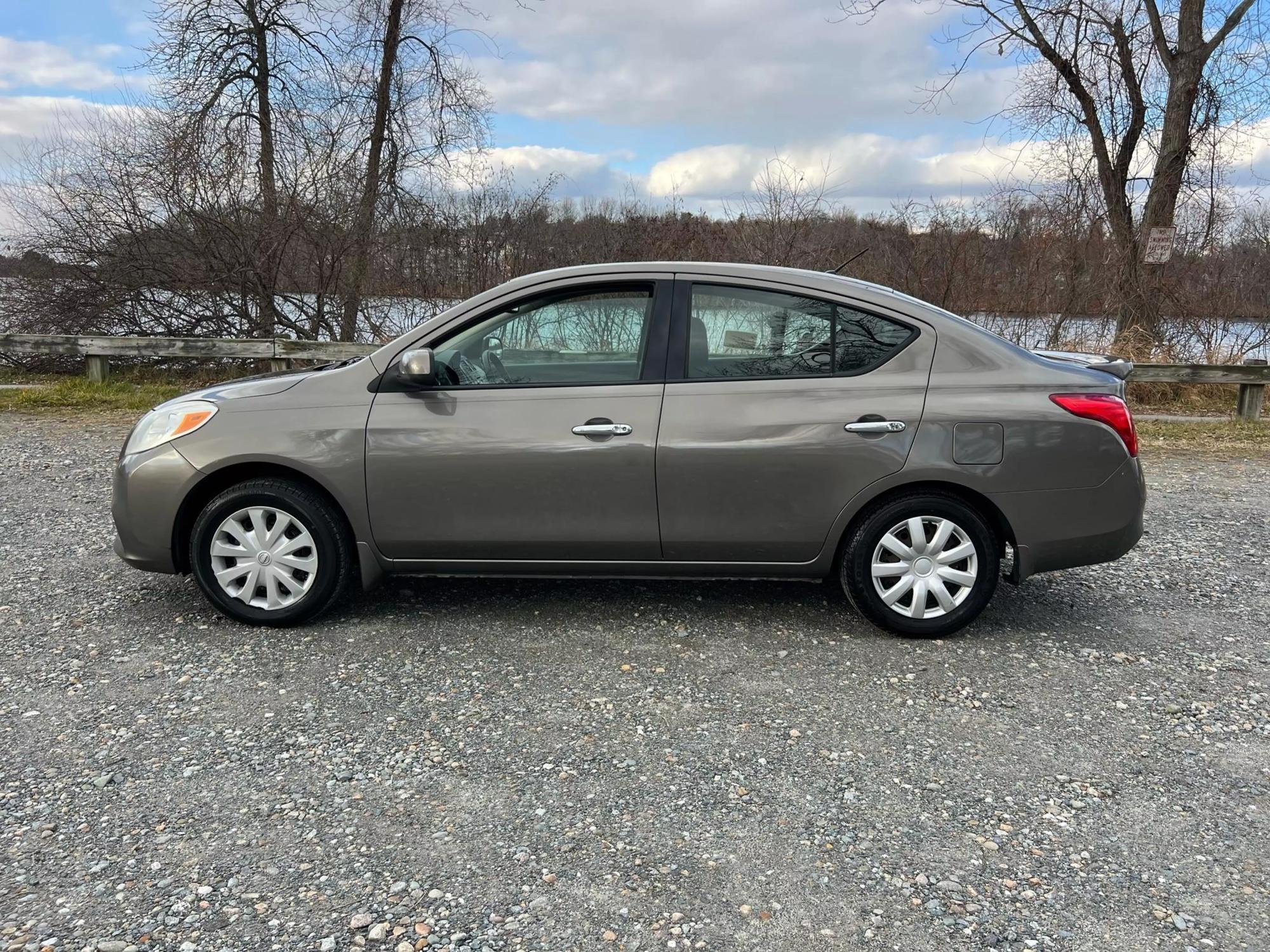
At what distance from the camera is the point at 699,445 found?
4023 mm

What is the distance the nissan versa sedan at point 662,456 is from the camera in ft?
13.2

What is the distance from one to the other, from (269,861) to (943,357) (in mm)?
3348

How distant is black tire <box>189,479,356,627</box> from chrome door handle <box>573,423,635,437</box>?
4.02 ft

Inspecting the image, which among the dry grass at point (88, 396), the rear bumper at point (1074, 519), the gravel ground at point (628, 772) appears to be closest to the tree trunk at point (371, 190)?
the dry grass at point (88, 396)

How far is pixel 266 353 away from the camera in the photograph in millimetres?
11680

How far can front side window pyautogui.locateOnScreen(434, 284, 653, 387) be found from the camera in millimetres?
4164

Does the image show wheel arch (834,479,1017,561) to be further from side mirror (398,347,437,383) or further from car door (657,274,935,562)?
side mirror (398,347,437,383)

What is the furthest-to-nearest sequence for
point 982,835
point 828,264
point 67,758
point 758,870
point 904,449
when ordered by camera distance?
point 828,264, point 904,449, point 67,758, point 982,835, point 758,870

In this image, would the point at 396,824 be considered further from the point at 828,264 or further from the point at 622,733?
the point at 828,264

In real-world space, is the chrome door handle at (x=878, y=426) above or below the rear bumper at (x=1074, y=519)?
above

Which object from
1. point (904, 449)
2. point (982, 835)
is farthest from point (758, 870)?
point (904, 449)

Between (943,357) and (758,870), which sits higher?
(943,357)

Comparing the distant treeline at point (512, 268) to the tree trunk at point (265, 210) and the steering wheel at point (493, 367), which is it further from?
the steering wheel at point (493, 367)

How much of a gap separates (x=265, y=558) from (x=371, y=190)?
10.9 metres
